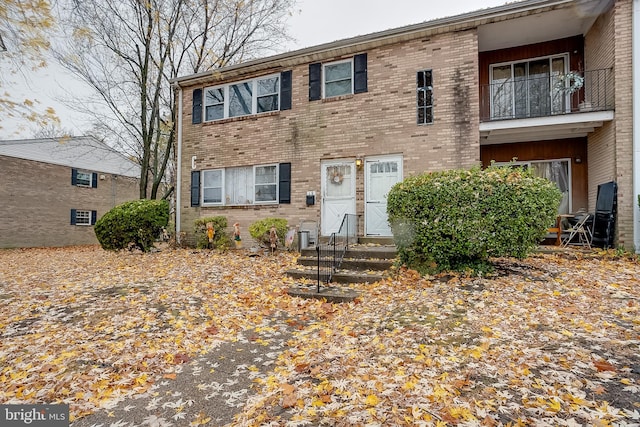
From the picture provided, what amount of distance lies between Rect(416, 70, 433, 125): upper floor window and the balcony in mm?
1478

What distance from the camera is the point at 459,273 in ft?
21.2

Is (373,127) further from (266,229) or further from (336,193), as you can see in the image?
(266,229)

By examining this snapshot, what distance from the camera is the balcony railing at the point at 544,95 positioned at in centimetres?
909

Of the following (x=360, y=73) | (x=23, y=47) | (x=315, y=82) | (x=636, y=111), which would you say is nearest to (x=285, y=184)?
(x=315, y=82)

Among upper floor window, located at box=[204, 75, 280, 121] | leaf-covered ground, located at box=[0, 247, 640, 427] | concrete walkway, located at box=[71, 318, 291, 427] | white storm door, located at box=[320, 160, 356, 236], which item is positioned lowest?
concrete walkway, located at box=[71, 318, 291, 427]

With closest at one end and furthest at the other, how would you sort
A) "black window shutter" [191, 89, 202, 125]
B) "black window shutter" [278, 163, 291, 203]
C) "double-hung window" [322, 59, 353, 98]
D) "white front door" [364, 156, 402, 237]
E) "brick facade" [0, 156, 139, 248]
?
"white front door" [364, 156, 402, 237]
"double-hung window" [322, 59, 353, 98]
"black window shutter" [278, 163, 291, 203]
"black window shutter" [191, 89, 202, 125]
"brick facade" [0, 156, 139, 248]

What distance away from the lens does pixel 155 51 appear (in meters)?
17.1

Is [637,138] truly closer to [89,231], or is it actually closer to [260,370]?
[260,370]

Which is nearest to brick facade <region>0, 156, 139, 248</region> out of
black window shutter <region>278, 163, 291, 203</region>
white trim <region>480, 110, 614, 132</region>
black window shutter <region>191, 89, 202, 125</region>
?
black window shutter <region>191, 89, 202, 125</region>

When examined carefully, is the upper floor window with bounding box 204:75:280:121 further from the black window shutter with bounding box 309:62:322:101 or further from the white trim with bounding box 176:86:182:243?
the black window shutter with bounding box 309:62:322:101

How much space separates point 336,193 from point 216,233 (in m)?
4.27

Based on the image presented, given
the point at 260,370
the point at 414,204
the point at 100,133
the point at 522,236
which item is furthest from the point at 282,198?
the point at 100,133

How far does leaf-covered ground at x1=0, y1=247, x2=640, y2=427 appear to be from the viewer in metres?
2.71

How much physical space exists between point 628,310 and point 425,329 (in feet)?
9.21
